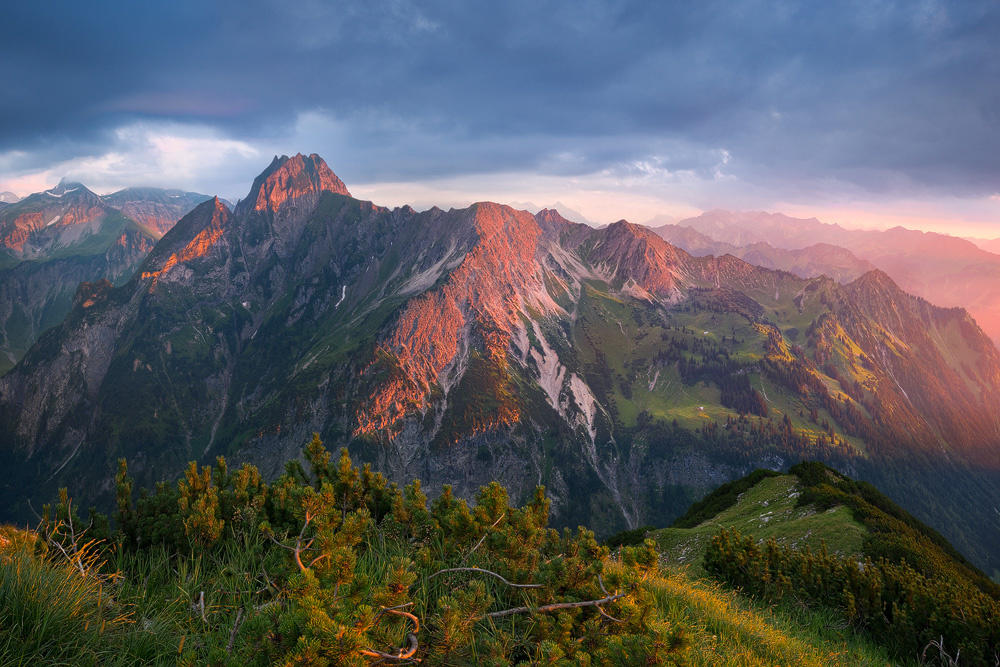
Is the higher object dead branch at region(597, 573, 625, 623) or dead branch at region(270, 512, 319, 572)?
dead branch at region(270, 512, 319, 572)

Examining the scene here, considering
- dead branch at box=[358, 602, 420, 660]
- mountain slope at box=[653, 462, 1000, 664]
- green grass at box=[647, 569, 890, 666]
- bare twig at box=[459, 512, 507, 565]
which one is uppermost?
dead branch at box=[358, 602, 420, 660]

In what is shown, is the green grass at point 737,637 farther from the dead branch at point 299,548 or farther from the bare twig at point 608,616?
the dead branch at point 299,548

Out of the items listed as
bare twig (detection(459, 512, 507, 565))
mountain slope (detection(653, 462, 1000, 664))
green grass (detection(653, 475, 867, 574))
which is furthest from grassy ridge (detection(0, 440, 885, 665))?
green grass (detection(653, 475, 867, 574))

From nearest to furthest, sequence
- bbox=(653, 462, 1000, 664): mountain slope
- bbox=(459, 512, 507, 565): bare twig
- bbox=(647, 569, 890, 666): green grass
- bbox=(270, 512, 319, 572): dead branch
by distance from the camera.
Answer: bbox=(270, 512, 319, 572): dead branch < bbox=(647, 569, 890, 666): green grass < bbox=(459, 512, 507, 565): bare twig < bbox=(653, 462, 1000, 664): mountain slope

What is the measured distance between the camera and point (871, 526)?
2991 cm

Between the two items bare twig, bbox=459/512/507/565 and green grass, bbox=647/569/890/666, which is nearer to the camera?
green grass, bbox=647/569/890/666

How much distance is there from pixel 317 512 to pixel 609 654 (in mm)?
5096

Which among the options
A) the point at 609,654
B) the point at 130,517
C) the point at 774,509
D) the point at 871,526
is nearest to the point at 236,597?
the point at 609,654

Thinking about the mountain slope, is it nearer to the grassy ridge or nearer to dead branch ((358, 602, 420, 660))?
the grassy ridge

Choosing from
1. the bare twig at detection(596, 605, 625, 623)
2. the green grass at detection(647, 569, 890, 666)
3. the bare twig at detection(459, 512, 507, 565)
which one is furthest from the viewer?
the bare twig at detection(459, 512, 507, 565)

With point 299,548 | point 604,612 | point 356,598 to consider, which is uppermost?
point 299,548

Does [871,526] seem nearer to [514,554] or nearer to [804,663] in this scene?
[804,663]

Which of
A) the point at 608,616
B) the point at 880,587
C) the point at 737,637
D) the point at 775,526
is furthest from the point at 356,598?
the point at 775,526

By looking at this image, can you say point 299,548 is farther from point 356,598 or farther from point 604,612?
point 604,612
